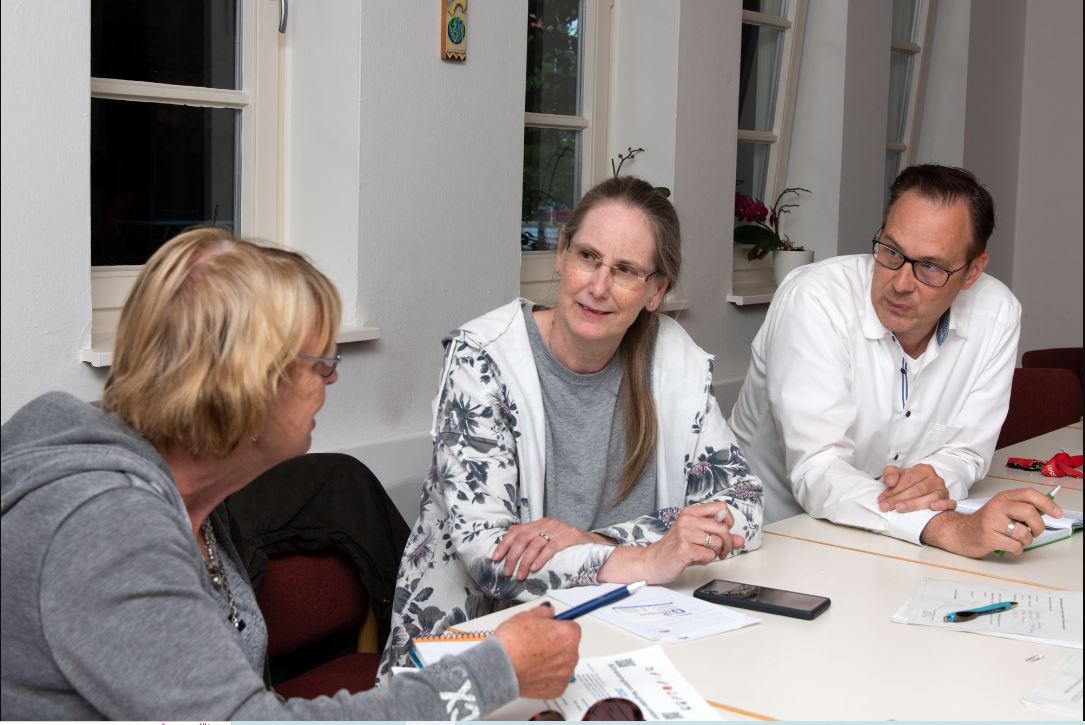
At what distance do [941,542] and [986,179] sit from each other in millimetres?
5768

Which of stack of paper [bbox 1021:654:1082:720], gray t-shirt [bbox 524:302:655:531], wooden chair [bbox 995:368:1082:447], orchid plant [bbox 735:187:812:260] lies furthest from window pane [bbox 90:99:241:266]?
orchid plant [bbox 735:187:812:260]

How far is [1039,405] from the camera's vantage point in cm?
386

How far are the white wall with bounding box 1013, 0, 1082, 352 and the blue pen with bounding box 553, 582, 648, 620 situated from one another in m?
6.42

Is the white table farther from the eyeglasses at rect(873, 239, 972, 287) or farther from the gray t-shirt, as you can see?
the eyeglasses at rect(873, 239, 972, 287)

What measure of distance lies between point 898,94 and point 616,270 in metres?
5.07

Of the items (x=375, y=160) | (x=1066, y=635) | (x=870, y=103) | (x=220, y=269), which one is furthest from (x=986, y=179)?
(x=220, y=269)

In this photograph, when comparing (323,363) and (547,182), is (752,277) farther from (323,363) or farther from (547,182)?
(323,363)

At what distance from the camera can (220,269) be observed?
1.28 m

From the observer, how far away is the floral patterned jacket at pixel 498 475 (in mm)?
2047

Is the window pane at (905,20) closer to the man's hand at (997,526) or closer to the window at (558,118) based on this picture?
the window at (558,118)

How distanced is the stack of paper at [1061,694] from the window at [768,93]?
3.98m

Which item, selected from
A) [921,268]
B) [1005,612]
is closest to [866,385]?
[921,268]

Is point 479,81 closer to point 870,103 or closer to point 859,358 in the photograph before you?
point 859,358

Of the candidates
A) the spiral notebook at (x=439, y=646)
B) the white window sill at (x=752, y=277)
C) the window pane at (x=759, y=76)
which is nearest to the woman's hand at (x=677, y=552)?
the spiral notebook at (x=439, y=646)
